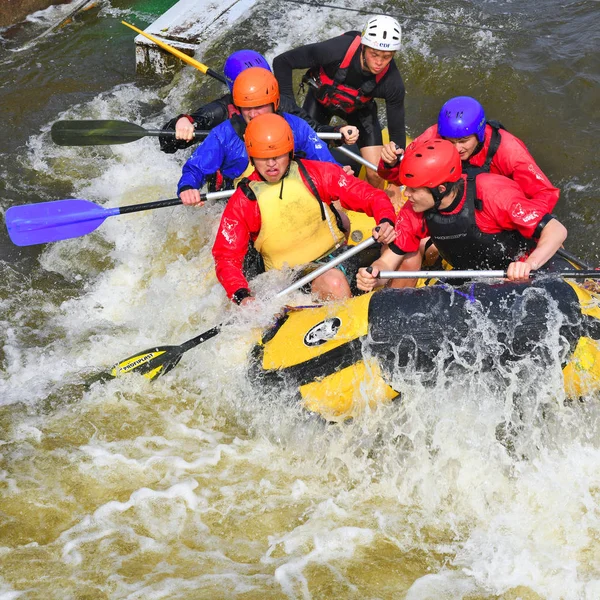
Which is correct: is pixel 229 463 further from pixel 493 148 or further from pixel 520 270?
pixel 493 148

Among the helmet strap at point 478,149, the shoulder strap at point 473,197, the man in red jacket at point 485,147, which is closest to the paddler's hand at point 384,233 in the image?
the shoulder strap at point 473,197

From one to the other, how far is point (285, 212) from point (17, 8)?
7.49 metres

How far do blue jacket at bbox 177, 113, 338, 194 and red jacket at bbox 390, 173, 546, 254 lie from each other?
122cm

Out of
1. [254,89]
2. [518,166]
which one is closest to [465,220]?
[518,166]

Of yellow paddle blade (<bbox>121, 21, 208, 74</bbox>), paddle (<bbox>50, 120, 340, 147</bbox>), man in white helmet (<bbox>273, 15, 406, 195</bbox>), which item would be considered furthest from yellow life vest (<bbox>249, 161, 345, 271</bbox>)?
yellow paddle blade (<bbox>121, 21, 208, 74</bbox>)

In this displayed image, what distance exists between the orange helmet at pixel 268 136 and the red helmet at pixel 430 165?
79cm

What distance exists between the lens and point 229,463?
4367 millimetres

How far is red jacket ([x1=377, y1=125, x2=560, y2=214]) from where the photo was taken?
464cm

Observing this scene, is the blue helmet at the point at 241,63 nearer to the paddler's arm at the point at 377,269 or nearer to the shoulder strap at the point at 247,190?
the shoulder strap at the point at 247,190

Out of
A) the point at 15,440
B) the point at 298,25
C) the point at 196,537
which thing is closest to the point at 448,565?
the point at 196,537

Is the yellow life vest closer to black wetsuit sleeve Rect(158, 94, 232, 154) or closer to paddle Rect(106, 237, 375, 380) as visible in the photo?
paddle Rect(106, 237, 375, 380)

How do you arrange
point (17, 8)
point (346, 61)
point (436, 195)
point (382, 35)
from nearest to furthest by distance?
point (436, 195) → point (382, 35) → point (346, 61) → point (17, 8)

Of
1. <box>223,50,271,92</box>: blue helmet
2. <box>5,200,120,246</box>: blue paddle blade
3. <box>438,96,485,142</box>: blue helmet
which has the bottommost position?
<box>5,200,120,246</box>: blue paddle blade

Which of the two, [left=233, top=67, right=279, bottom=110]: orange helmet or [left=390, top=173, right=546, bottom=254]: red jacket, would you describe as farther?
[left=233, top=67, right=279, bottom=110]: orange helmet
